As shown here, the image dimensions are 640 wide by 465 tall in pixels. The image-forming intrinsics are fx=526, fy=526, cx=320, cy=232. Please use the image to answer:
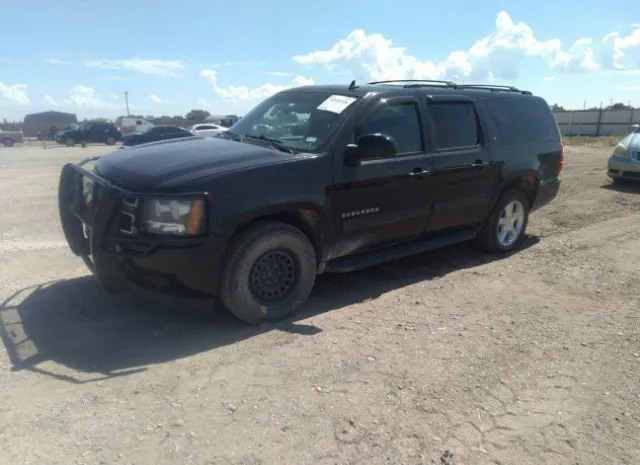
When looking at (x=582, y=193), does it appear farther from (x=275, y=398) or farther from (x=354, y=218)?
(x=275, y=398)

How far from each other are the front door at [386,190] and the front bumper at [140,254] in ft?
3.96

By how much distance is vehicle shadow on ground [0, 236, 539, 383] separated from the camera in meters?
3.57

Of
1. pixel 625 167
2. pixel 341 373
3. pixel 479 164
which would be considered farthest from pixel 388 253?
pixel 625 167

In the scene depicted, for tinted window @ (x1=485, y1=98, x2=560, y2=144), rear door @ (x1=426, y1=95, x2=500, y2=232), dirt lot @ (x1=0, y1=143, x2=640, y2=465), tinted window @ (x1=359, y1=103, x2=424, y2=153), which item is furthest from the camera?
tinted window @ (x1=485, y1=98, x2=560, y2=144)

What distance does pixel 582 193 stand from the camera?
10375 millimetres

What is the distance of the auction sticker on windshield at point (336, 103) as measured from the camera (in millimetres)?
4695

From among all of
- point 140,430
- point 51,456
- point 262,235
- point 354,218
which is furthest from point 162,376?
point 354,218

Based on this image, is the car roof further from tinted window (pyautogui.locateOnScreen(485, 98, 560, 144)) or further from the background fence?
the background fence

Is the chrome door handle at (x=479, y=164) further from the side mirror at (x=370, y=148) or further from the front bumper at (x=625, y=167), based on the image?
the front bumper at (x=625, y=167)

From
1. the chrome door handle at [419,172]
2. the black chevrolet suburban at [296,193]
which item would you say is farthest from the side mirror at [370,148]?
the chrome door handle at [419,172]

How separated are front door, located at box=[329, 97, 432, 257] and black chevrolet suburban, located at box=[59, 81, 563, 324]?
13 millimetres

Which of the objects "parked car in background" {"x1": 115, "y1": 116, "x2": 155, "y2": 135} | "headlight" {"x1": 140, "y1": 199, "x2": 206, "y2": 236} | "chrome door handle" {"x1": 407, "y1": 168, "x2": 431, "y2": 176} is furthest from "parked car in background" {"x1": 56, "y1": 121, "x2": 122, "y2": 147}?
"headlight" {"x1": 140, "y1": 199, "x2": 206, "y2": 236}

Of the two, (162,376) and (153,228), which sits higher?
(153,228)

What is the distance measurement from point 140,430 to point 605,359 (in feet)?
10.3
